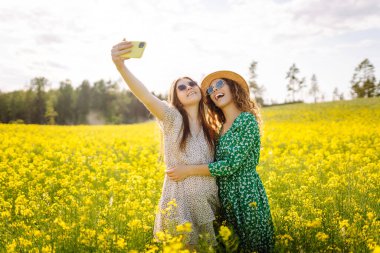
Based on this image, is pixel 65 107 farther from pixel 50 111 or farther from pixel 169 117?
pixel 169 117

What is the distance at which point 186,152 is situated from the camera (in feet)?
12.4

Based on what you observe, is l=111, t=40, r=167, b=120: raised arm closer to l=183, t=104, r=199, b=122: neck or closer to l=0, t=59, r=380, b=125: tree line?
l=183, t=104, r=199, b=122: neck

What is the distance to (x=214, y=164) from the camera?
11.9 feet

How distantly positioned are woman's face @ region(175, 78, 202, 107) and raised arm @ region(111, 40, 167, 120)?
0.25 metres

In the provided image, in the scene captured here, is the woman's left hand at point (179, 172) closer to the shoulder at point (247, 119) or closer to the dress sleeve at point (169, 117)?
the dress sleeve at point (169, 117)

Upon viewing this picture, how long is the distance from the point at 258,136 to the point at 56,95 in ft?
239

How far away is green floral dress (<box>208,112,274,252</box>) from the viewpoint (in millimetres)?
3771

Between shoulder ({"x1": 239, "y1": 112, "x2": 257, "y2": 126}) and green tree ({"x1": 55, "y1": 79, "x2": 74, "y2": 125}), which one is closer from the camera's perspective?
shoulder ({"x1": 239, "y1": 112, "x2": 257, "y2": 126})

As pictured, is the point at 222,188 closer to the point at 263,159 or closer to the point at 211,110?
the point at 211,110

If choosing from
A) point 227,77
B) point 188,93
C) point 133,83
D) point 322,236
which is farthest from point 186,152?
point 322,236

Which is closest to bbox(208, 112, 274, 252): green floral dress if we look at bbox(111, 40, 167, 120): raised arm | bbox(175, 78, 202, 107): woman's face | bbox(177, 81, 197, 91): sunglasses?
bbox(175, 78, 202, 107): woman's face

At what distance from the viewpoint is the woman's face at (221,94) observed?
410cm

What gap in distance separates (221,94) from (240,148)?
708 millimetres

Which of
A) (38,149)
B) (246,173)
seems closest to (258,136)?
(246,173)
